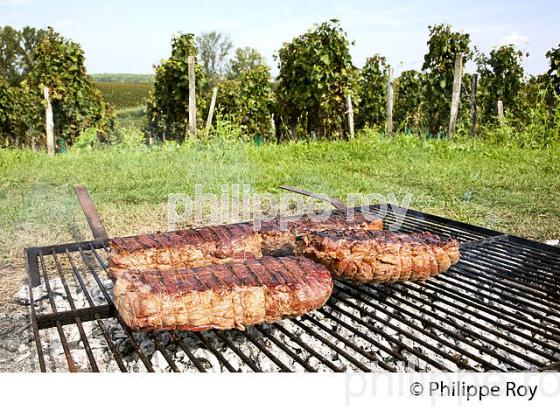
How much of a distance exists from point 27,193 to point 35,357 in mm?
5088

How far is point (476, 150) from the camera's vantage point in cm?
1123

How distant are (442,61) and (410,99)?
3818 millimetres

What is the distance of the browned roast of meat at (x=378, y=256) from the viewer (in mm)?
3016

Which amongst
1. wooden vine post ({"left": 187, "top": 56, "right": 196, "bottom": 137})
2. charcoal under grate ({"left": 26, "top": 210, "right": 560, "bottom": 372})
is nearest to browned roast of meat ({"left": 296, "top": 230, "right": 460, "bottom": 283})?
charcoal under grate ({"left": 26, "top": 210, "right": 560, "bottom": 372})

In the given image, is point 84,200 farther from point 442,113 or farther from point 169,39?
point 442,113

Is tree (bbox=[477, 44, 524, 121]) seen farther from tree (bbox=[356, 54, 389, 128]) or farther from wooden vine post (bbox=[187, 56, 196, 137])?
wooden vine post (bbox=[187, 56, 196, 137])

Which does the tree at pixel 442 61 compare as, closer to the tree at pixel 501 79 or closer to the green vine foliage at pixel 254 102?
the tree at pixel 501 79

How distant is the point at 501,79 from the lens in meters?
17.0

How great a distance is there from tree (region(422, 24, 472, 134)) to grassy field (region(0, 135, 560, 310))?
3.82 m

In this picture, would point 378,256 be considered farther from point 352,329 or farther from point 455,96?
point 455,96

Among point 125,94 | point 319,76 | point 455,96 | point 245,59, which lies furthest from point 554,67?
point 125,94

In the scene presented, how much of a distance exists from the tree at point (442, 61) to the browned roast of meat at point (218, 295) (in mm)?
13705

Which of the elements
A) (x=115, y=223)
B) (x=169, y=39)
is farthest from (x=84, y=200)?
(x=169, y=39)

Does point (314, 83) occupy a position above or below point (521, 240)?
above
